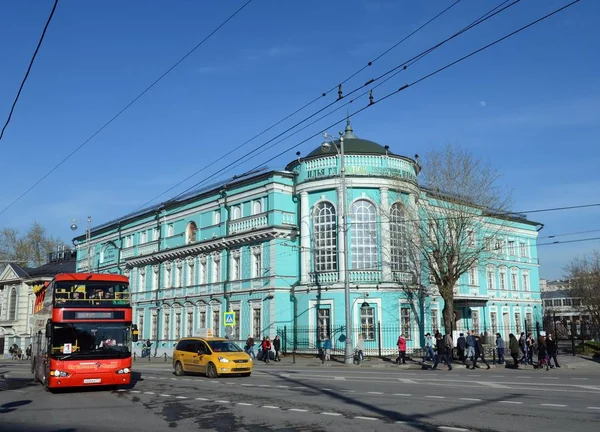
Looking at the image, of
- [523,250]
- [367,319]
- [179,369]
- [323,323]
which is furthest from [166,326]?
[523,250]

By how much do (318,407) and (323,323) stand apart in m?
25.3

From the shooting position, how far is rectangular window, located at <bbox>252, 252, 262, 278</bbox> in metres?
41.3

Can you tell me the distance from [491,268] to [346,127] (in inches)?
770

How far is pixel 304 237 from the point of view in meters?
39.8

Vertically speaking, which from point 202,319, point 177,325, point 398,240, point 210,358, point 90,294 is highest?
point 398,240

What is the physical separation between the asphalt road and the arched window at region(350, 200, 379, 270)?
59.6 feet

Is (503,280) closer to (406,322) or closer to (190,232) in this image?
(406,322)

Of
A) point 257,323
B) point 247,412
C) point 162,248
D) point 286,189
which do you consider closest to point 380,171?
point 286,189

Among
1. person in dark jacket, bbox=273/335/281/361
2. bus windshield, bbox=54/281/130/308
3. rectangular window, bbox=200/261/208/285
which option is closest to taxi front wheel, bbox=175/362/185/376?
bus windshield, bbox=54/281/130/308

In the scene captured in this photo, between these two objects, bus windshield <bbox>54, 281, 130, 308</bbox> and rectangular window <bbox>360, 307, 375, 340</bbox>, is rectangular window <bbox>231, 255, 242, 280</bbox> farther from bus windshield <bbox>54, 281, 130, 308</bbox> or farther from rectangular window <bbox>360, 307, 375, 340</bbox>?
bus windshield <bbox>54, 281, 130, 308</bbox>

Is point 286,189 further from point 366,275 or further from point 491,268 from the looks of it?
point 491,268

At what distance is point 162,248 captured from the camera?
5241 cm

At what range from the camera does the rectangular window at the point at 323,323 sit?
38.1 metres

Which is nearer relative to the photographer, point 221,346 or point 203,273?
point 221,346
